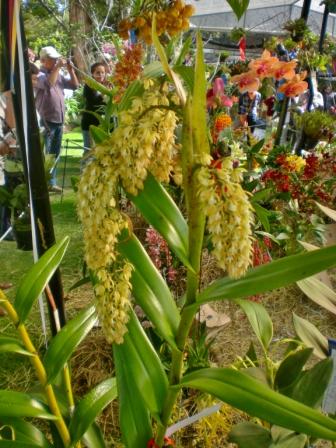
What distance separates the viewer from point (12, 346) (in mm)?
589

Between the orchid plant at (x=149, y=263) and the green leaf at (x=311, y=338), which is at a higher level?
the orchid plant at (x=149, y=263)

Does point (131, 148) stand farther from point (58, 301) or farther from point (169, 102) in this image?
point (58, 301)

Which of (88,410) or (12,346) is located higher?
(12,346)

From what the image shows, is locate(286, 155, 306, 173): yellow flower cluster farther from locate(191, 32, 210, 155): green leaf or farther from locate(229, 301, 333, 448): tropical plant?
locate(191, 32, 210, 155): green leaf

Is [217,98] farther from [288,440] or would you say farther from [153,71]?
[288,440]

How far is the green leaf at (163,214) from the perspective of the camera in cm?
48

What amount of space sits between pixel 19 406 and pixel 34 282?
0.56ft

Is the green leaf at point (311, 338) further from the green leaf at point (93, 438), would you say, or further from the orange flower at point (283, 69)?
the orange flower at point (283, 69)

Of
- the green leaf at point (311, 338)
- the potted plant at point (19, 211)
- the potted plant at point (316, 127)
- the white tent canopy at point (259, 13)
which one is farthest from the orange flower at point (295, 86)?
the white tent canopy at point (259, 13)

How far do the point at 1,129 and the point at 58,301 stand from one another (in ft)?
3.52

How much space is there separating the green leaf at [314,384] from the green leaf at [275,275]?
28 cm

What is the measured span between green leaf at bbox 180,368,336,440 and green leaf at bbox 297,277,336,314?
0.38 meters

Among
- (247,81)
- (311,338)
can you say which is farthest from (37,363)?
(247,81)

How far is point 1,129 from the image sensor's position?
178cm
